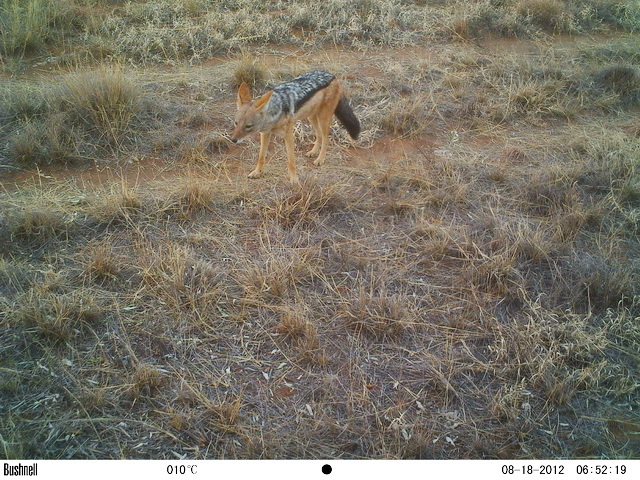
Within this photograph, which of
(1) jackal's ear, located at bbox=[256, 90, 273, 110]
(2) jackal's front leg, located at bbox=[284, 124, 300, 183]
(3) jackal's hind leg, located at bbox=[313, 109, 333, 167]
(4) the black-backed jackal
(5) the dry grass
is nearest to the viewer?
(5) the dry grass

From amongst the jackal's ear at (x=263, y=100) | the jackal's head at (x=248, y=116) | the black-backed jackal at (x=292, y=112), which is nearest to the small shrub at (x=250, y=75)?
the black-backed jackal at (x=292, y=112)

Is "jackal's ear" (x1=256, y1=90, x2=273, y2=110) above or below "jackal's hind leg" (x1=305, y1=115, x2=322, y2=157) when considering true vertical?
above

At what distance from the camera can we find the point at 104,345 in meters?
3.48

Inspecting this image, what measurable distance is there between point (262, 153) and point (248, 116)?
58 cm

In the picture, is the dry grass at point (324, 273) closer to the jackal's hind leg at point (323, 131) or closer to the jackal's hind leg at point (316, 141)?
the jackal's hind leg at point (316, 141)

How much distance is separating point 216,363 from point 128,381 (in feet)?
1.77

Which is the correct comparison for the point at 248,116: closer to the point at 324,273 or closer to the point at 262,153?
the point at 262,153

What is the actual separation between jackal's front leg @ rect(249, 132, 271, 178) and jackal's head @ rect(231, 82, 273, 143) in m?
0.27

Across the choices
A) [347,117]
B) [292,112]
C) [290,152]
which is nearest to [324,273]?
[290,152]

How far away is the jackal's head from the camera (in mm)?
4809

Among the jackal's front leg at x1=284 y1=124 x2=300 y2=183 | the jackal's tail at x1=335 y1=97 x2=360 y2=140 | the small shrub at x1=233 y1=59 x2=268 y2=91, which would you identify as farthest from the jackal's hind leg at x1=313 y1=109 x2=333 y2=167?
the small shrub at x1=233 y1=59 x2=268 y2=91

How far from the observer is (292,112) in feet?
16.8

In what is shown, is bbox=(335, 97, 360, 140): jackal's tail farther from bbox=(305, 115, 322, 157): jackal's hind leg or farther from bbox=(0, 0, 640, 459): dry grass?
bbox=(0, 0, 640, 459): dry grass

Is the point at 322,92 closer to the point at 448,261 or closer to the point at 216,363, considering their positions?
the point at 448,261
